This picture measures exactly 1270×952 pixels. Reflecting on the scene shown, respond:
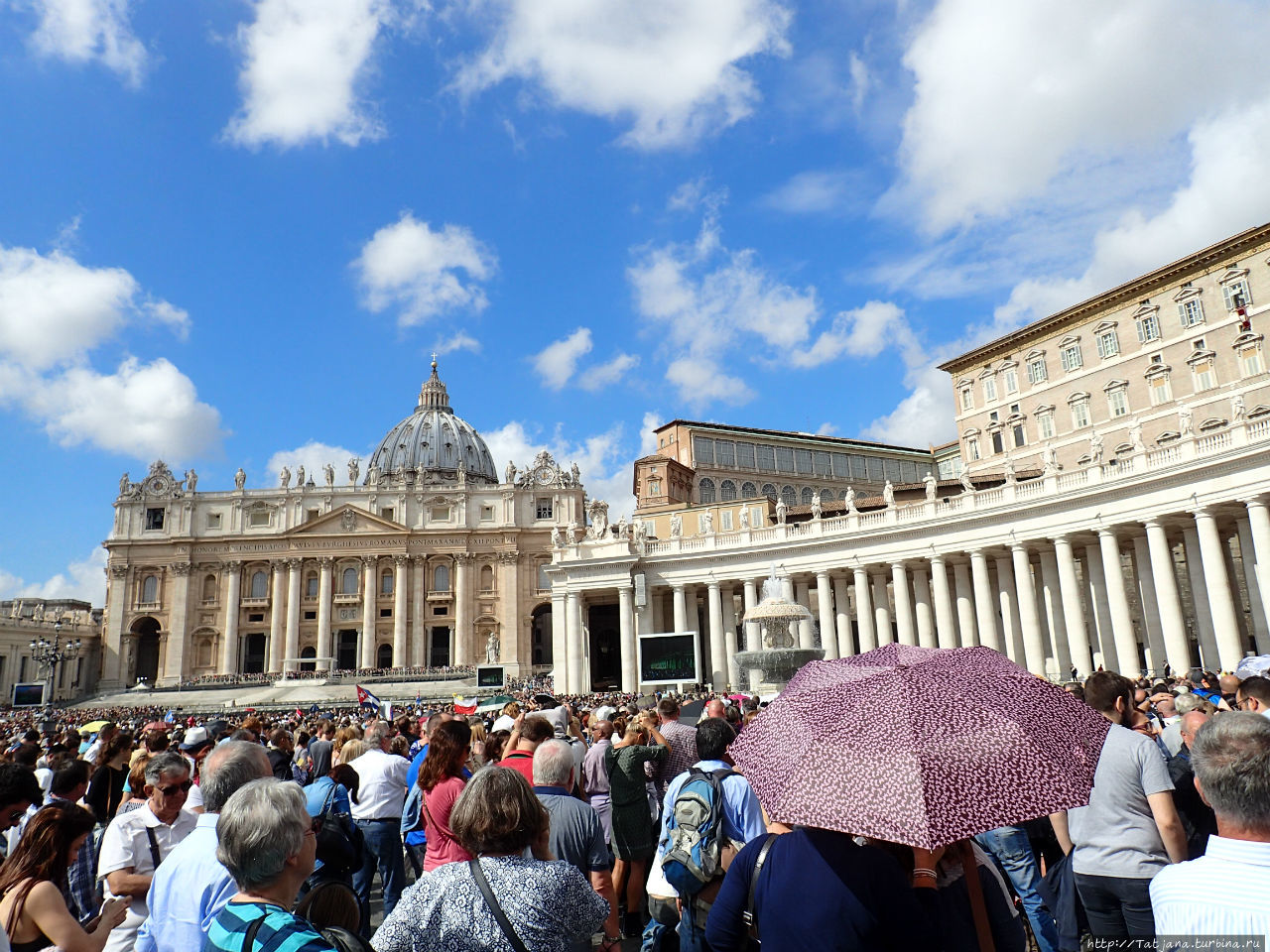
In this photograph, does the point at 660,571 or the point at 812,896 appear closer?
the point at 812,896

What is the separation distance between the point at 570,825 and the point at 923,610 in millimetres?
38006

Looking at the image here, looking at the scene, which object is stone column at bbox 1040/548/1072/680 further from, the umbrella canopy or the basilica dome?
the basilica dome

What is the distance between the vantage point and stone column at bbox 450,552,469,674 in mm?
81438

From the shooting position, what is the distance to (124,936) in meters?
4.94

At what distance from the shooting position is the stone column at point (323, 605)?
266ft

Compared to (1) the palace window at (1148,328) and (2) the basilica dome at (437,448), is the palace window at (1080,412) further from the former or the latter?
(2) the basilica dome at (437,448)

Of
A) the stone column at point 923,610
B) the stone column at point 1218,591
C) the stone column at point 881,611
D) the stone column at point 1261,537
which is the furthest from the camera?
the stone column at point 881,611

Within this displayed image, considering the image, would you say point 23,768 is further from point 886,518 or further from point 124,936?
point 886,518

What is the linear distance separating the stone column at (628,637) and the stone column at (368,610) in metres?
42.8

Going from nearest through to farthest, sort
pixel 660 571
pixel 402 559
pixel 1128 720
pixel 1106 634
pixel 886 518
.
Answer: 1. pixel 1128 720
2. pixel 1106 634
3. pixel 886 518
4. pixel 660 571
5. pixel 402 559

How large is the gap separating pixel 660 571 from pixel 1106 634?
2187 cm

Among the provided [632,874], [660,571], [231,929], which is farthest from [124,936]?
[660,571]

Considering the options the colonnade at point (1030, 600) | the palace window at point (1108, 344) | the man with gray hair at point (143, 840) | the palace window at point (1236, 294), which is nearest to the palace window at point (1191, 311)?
the palace window at point (1236, 294)

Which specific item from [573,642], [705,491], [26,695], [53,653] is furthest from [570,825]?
[26,695]
